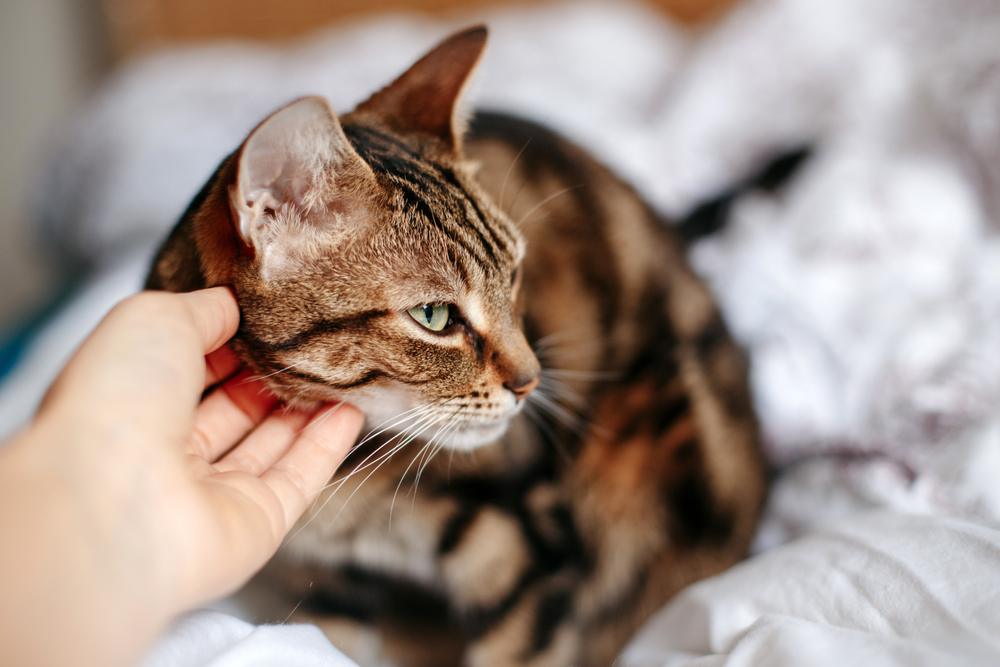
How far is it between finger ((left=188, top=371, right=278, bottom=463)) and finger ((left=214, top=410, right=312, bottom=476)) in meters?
0.01

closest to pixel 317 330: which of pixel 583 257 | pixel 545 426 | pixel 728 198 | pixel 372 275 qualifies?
pixel 372 275

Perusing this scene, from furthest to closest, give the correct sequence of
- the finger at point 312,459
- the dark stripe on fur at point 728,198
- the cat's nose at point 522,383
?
the dark stripe on fur at point 728,198 → the cat's nose at point 522,383 → the finger at point 312,459

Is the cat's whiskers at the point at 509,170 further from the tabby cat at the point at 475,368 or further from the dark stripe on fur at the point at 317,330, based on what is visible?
the dark stripe on fur at the point at 317,330

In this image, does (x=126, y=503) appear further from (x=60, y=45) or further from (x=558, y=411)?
(x=60, y=45)

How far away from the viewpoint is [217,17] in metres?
2.45

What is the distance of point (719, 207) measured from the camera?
1345 mm

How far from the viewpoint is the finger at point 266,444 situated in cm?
64

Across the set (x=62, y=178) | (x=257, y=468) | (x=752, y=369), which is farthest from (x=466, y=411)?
(x=62, y=178)

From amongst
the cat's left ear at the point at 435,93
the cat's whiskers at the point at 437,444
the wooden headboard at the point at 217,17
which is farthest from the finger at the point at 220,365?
the wooden headboard at the point at 217,17

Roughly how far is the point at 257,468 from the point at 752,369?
797mm

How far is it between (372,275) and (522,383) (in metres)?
0.20

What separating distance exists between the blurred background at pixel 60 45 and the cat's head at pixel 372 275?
6.26 feet

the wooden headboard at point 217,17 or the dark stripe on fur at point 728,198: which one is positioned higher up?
the wooden headboard at point 217,17

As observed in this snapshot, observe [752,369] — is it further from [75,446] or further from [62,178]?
[62,178]
